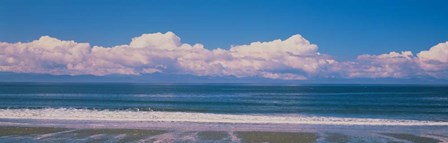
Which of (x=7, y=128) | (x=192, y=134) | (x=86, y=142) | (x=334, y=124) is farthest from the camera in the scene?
(x=334, y=124)

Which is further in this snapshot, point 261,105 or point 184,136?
point 261,105

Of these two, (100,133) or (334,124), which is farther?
(334,124)

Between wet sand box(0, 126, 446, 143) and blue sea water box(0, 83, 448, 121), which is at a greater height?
blue sea water box(0, 83, 448, 121)

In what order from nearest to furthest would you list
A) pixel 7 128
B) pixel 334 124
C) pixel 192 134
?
pixel 192 134 < pixel 7 128 < pixel 334 124

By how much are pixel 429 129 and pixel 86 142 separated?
23.5 metres

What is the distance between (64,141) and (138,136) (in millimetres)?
4015

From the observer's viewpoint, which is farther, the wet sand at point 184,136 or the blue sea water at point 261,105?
the blue sea water at point 261,105

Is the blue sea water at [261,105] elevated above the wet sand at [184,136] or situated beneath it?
elevated above

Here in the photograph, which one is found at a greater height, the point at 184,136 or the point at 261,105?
the point at 261,105

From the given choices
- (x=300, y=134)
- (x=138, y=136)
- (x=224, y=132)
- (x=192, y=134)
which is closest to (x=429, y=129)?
(x=300, y=134)

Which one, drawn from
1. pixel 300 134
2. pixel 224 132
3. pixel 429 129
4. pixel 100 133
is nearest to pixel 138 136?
pixel 100 133

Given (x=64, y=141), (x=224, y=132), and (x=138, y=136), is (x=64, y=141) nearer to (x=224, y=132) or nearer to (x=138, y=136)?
(x=138, y=136)

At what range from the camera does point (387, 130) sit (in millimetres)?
32594

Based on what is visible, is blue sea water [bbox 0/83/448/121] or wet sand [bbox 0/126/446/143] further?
blue sea water [bbox 0/83/448/121]
